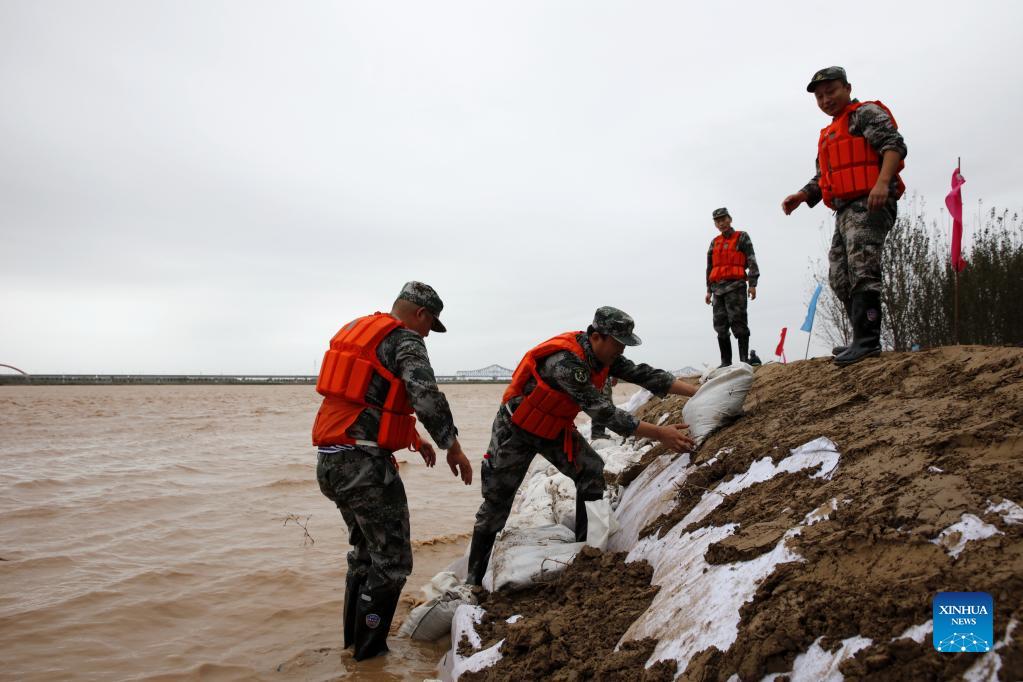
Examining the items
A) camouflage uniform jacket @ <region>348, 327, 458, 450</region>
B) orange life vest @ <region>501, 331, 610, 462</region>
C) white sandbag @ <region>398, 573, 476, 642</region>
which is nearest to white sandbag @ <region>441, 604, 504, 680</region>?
white sandbag @ <region>398, 573, 476, 642</region>

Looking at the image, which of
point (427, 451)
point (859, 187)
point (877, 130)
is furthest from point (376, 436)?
point (877, 130)

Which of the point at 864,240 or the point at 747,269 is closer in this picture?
the point at 864,240

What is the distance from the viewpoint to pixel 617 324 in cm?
327

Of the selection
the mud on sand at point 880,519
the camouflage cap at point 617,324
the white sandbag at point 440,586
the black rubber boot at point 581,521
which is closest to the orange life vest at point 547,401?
the camouflage cap at point 617,324

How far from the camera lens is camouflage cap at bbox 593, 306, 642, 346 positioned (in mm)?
3262

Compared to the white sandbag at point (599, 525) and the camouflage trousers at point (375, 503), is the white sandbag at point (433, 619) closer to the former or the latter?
the camouflage trousers at point (375, 503)

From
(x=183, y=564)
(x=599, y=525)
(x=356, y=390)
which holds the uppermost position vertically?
(x=356, y=390)

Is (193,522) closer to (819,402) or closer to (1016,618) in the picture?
(819,402)

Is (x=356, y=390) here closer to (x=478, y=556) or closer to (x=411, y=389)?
(x=411, y=389)

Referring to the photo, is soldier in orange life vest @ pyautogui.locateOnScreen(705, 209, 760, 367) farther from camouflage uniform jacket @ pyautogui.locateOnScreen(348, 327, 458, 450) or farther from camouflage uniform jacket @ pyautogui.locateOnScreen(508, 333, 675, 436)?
camouflage uniform jacket @ pyautogui.locateOnScreen(348, 327, 458, 450)

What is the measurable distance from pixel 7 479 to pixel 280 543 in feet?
13.1

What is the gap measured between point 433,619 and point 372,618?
0.35 m

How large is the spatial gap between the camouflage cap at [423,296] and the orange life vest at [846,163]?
2303mm

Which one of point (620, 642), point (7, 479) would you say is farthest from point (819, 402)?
point (7, 479)
